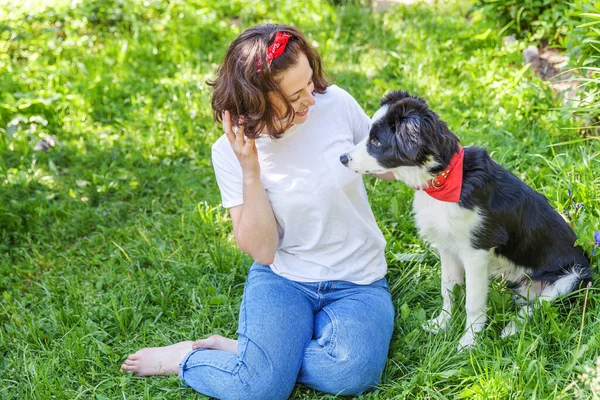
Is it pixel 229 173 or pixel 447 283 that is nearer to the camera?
pixel 229 173

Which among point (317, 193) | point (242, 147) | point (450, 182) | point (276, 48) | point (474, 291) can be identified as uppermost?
point (276, 48)

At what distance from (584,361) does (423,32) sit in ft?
12.0

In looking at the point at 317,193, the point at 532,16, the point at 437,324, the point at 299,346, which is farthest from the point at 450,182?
the point at 532,16

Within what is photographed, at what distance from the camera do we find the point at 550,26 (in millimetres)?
4414

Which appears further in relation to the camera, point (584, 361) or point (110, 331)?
point (110, 331)

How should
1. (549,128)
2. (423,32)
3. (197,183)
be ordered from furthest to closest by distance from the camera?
(423,32), (197,183), (549,128)

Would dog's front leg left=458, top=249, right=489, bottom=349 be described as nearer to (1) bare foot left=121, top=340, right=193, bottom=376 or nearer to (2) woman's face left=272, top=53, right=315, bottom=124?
(2) woman's face left=272, top=53, right=315, bottom=124

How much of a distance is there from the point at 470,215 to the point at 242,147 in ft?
3.17

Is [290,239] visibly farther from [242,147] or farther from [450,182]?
[450,182]

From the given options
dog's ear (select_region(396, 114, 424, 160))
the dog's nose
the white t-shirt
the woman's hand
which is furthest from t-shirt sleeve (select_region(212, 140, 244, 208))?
dog's ear (select_region(396, 114, 424, 160))

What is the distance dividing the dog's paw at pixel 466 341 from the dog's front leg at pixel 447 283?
0.10 meters

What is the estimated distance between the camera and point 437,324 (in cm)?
272

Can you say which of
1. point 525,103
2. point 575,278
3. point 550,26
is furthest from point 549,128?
point 575,278

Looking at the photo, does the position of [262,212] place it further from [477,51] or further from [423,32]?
[423,32]
